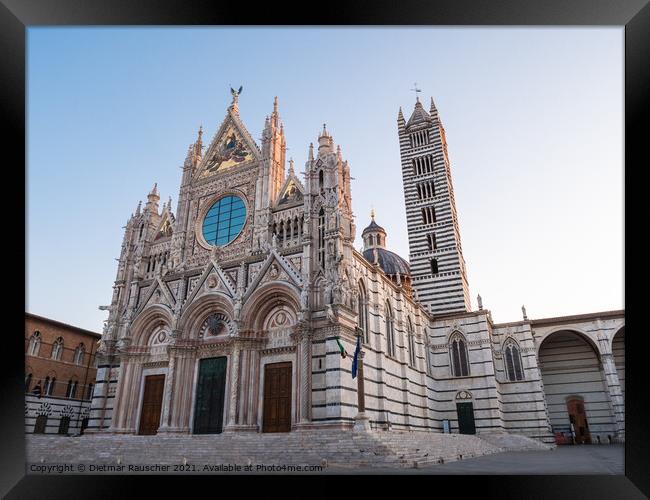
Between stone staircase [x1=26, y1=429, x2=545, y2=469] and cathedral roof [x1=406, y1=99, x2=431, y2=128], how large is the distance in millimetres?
31254

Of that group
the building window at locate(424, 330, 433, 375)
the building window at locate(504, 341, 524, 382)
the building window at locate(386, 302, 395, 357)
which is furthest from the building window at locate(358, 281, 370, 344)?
the building window at locate(504, 341, 524, 382)

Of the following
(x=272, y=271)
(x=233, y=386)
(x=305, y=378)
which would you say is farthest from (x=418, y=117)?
(x=233, y=386)

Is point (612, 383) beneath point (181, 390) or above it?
above

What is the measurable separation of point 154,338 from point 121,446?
6666 millimetres

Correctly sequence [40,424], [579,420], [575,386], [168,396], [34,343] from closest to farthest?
[168,396] → [40,424] → [34,343] → [579,420] → [575,386]

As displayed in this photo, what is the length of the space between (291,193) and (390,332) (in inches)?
396

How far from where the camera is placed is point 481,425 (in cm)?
3016

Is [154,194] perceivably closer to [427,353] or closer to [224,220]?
[224,220]

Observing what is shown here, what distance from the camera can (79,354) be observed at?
32.8m

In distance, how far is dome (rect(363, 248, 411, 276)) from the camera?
136 feet

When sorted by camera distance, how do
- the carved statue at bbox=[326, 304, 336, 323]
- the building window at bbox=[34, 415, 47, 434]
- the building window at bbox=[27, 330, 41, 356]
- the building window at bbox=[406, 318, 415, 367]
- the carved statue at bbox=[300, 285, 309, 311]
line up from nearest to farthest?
the carved statue at bbox=[326, 304, 336, 323] → the carved statue at bbox=[300, 285, 309, 311] → the building window at bbox=[34, 415, 47, 434] → the building window at bbox=[27, 330, 41, 356] → the building window at bbox=[406, 318, 415, 367]

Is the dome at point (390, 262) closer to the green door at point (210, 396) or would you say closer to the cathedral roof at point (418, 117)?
the cathedral roof at point (418, 117)

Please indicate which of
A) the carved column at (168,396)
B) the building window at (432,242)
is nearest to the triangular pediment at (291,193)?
the carved column at (168,396)

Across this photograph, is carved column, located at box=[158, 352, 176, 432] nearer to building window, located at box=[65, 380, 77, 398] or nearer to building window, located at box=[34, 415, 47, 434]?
building window, located at box=[34, 415, 47, 434]
